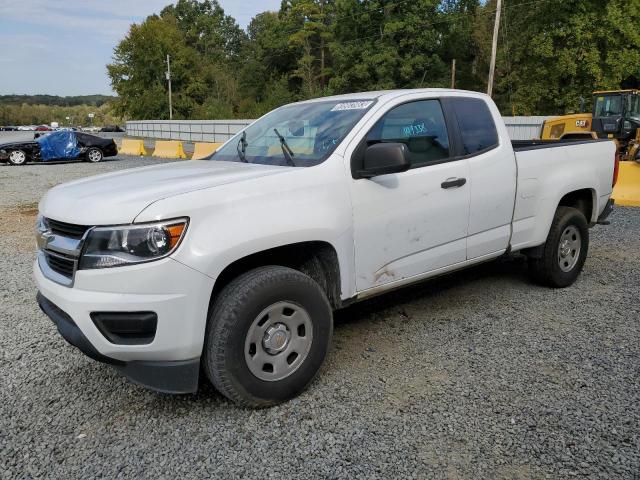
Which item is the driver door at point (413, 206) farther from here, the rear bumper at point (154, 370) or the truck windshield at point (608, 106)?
the truck windshield at point (608, 106)

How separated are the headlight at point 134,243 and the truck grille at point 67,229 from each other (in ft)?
0.55

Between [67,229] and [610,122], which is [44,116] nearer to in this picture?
[610,122]

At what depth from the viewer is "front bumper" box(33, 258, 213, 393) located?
104 inches

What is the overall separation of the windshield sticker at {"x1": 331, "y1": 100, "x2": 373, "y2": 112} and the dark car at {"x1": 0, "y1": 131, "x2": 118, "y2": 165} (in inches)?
797

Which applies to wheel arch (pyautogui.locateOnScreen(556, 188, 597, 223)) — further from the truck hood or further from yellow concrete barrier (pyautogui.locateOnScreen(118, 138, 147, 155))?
yellow concrete barrier (pyautogui.locateOnScreen(118, 138, 147, 155))

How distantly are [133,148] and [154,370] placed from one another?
26789 millimetres

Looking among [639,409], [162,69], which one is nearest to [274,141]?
[639,409]

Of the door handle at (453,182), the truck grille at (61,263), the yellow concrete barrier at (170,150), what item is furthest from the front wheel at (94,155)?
the door handle at (453,182)

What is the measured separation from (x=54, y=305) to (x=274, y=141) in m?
1.87

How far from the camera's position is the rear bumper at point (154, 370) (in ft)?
9.02

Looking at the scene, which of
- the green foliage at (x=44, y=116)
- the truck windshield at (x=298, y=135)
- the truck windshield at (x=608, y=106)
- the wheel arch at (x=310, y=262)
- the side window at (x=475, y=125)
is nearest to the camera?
the wheel arch at (x=310, y=262)

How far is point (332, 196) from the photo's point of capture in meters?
3.27

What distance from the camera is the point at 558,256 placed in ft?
16.6

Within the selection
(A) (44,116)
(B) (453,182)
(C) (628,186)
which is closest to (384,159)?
(B) (453,182)
